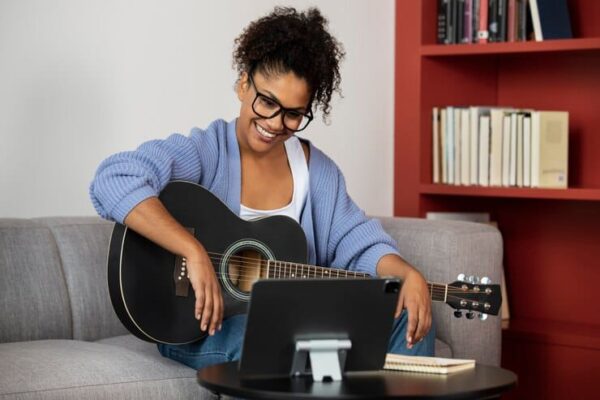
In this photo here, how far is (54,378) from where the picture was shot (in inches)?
70.6

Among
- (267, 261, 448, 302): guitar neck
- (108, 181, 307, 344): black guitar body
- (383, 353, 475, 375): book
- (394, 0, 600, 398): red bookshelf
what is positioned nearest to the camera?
(383, 353, 475, 375): book

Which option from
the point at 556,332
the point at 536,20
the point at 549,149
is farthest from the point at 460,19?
the point at 556,332

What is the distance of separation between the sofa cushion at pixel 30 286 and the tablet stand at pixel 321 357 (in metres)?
0.84

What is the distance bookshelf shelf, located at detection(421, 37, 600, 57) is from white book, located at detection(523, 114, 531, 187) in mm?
206

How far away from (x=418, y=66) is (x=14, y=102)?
4.52ft

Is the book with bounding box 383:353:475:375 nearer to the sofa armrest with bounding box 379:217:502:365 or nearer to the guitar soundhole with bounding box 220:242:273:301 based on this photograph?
the guitar soundhole with bounding box 220:242:273:301

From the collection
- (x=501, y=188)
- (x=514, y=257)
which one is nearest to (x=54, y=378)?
(x=501, y=188)

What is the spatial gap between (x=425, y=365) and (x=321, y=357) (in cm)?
20

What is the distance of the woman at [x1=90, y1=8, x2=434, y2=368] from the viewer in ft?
6.22

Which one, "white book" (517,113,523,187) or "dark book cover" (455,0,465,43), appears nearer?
"white book" (517,113,523,187)

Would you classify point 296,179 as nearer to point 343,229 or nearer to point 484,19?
point 343,229

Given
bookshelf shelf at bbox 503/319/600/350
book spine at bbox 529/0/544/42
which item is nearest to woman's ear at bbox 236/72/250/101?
book spine at bbox 529/0/544/42

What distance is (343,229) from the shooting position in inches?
90.6

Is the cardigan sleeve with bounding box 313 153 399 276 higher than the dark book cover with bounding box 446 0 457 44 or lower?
lower
